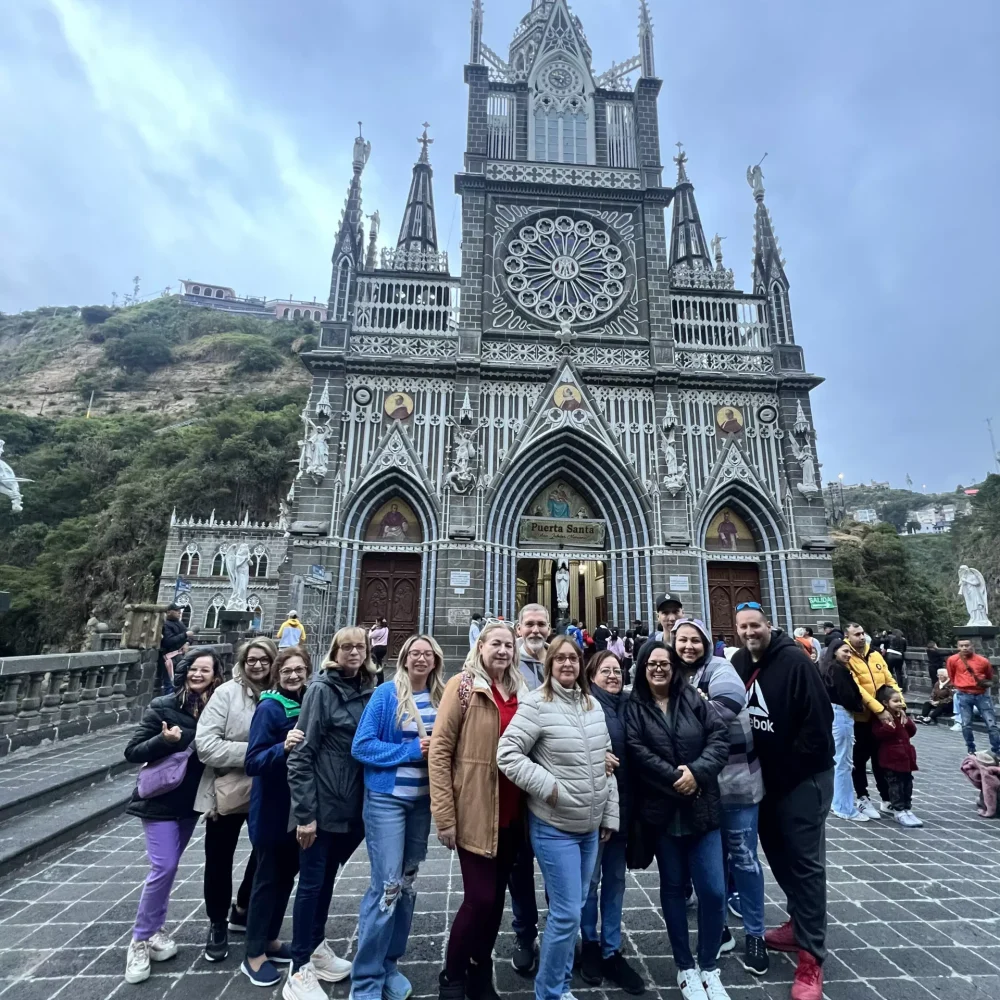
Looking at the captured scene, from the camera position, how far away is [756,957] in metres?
3.16

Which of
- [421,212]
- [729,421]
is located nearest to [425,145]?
[421,212]

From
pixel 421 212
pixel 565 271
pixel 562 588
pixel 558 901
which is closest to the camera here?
pixel 558 901

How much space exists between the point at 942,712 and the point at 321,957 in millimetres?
13274

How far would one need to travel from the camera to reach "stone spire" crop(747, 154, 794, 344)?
63.9 feet

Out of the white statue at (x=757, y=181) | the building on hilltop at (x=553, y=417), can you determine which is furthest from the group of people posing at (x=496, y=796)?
the white statue at (x=757, y=181)

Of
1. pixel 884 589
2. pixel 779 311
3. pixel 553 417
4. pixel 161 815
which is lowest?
pixel 161 815

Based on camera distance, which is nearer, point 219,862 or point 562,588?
point 219,862

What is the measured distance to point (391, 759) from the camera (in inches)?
113

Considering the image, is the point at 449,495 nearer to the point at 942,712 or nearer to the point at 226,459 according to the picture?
the point at 942,712

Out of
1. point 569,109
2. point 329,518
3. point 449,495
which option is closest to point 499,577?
point 449,495

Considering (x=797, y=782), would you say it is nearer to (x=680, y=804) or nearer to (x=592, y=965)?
(x=680, y=804)

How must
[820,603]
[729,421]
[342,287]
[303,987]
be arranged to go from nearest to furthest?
1. [303,987]
2. [820,603]
3. [729,421]
4. [342,287]

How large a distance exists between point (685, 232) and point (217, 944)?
28219 millimetres

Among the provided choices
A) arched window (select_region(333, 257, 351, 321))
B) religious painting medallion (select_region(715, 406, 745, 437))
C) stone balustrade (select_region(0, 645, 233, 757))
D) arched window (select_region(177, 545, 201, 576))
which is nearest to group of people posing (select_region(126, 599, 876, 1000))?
stone balustrade (select_region(0, 645, 233, 757))
